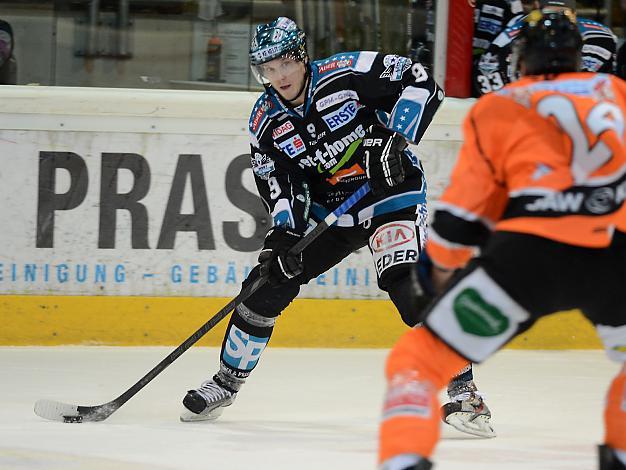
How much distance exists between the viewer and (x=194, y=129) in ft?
17.0

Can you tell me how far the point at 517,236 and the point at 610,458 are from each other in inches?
18.3

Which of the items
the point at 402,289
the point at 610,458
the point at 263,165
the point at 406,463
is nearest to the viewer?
the point at 406,463

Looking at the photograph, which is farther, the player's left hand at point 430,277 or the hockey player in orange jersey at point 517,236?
the player's left hand at point 430,277

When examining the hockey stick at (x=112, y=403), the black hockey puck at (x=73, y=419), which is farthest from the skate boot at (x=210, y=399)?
the black hockey puck at (x=73, y=419)

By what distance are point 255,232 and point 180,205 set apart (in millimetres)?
332

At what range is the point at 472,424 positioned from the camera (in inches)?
138

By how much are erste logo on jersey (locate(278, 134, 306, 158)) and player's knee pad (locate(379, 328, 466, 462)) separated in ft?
5.04

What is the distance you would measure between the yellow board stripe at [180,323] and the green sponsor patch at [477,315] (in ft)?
9.99

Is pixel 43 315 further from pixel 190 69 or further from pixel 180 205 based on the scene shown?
pixel 190 69

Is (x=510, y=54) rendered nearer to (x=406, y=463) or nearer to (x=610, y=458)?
(x=610, y=458)

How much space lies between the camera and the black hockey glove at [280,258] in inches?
141

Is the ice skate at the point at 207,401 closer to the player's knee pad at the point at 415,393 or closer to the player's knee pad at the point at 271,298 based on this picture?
the player's knee pad at the point at 271,298

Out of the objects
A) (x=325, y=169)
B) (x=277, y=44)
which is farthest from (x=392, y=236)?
(x=277, y=44)

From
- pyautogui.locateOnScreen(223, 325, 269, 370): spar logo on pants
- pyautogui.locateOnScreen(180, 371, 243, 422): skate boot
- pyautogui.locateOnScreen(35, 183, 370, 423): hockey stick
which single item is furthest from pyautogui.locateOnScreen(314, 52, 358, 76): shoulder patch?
pyautogui.locateOnScreen(180, 371, 243, 422): skate boot
